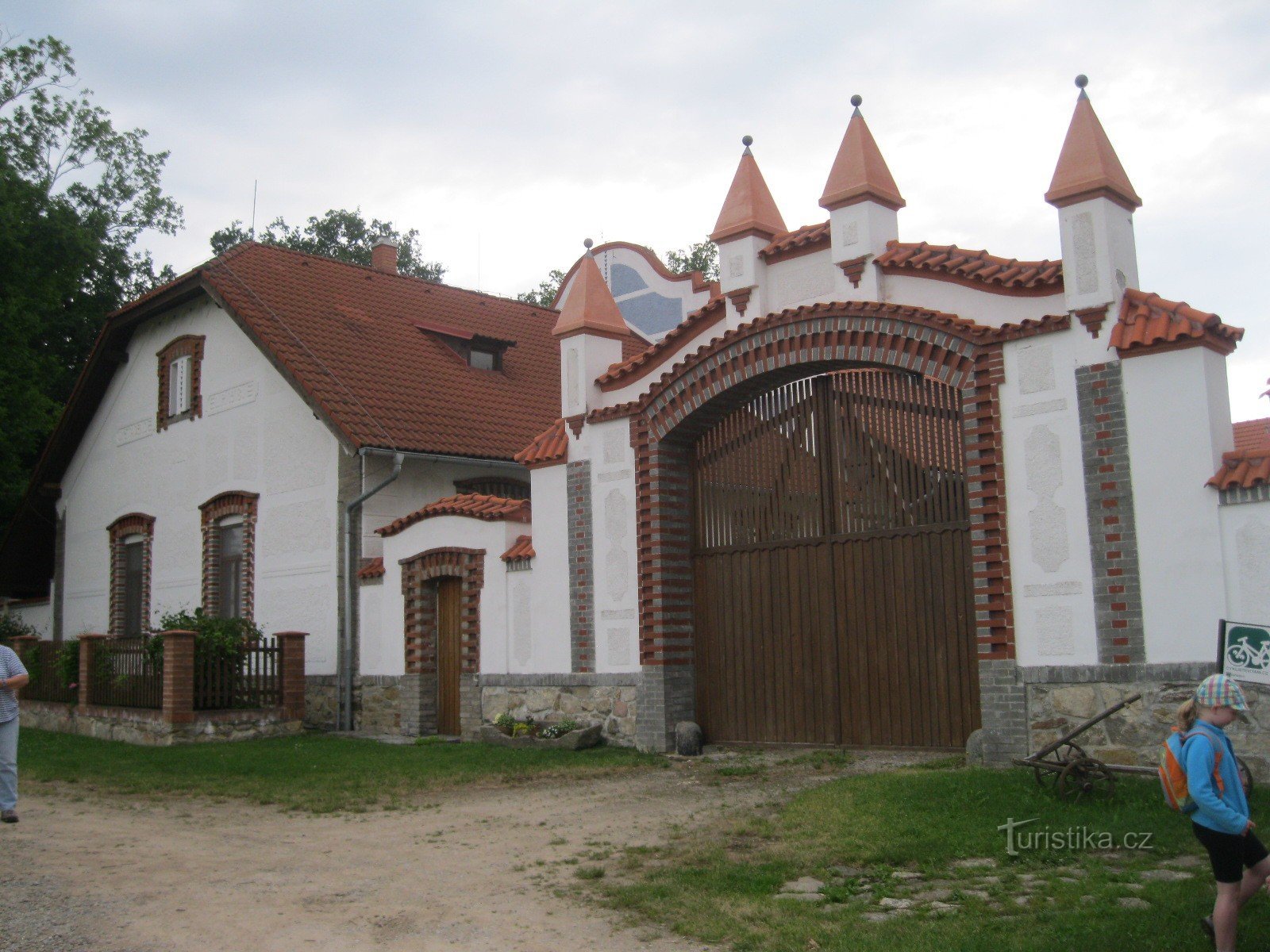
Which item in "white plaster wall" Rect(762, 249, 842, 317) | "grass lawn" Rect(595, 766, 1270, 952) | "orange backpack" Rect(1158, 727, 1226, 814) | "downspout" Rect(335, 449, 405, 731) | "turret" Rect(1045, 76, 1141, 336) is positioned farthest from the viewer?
"downspout" Rect(335, 449, 405, 731)

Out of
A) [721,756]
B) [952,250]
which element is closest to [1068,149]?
[952,250]

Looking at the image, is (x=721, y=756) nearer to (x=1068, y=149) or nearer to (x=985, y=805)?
(x=985, y=805)

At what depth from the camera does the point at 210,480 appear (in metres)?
20.6

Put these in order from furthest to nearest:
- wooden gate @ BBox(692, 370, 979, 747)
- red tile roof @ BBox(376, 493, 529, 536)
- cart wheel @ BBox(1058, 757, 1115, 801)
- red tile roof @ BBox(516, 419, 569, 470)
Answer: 1. red tile roof @ BBox(376, 493, 529, 536)
2. red tile roof @ BBox(516, 419, 569, 470)
3. wooden gate @ BBox(692, 370, 979, 747)
4. cart wheel @ BBox(1058, 757, 1115, 801)

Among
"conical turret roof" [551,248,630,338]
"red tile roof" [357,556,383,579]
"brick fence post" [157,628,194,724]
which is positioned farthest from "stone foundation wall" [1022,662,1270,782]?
"brick fence post" [157,628,194,724]

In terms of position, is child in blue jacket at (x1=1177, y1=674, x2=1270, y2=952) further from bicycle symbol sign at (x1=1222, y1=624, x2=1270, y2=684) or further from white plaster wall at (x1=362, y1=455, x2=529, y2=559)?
white plaster wall at (x1=362, y1=455, x2=529, y2=559)

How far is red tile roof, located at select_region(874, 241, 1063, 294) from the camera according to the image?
10711 mm

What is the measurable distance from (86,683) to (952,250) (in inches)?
575

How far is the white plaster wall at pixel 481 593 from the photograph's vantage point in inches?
602

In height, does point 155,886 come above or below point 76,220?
below

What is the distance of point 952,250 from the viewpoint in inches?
459

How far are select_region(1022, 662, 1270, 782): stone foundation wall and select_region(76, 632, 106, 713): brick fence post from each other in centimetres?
1448

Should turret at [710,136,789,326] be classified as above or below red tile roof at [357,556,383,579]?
above

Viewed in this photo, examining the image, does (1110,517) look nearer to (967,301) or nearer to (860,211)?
(967,301)
